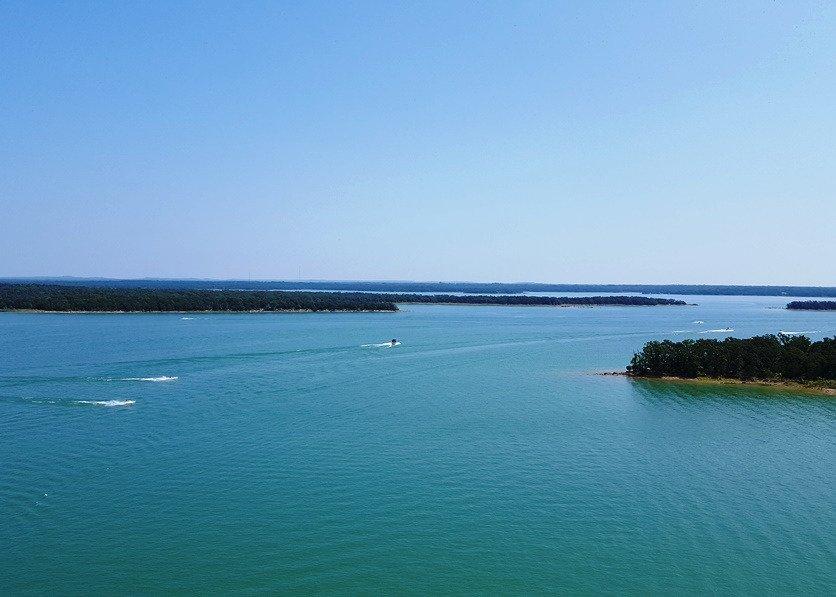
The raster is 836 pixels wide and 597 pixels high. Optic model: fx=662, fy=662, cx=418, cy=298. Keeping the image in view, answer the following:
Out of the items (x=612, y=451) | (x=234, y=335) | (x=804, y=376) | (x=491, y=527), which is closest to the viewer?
(x=491, y=527)

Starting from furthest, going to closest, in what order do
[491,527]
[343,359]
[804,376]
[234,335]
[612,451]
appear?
[234,335], [343,359], [804,376], [612,451], [491,527]

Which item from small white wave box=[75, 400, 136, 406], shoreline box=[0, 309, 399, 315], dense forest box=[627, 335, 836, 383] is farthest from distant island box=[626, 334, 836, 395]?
shoreline box=[0, 309, 399, 315]

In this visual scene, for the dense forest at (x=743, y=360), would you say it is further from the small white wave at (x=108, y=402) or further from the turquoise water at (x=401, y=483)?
the small white wave at (x=108, y=402)

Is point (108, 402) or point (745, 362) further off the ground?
point (745, 362)

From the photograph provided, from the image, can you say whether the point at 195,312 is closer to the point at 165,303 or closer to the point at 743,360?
the point at 165,303

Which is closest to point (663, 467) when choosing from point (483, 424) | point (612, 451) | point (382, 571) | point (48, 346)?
point (612, 451)

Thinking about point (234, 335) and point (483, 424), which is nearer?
point (483, 424)

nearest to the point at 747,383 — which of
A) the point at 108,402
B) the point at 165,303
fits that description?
the point at 108,402

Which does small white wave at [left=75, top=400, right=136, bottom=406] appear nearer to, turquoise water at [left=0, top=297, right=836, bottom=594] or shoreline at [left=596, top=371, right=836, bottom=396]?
turquoise water at [left=0, top=297, right=836, bottom=594]

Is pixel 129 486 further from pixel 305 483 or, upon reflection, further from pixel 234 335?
pixel 234 335
